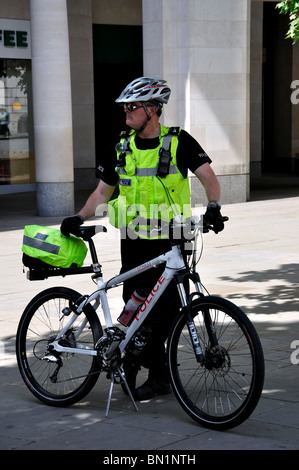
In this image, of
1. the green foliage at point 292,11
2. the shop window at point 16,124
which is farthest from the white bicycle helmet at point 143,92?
the shop window at point 16,124

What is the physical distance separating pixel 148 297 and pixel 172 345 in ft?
1.25

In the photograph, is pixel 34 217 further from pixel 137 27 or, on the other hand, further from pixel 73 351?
pixel 73 351

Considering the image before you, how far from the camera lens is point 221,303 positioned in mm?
4844

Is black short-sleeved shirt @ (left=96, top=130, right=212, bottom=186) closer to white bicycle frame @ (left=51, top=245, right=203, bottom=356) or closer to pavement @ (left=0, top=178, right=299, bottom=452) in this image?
white bicycle frame @ (left=51, top=245, right=203, bottom=356)

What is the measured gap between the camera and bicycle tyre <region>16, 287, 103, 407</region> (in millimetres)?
5492

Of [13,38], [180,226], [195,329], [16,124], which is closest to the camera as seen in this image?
[195,329]

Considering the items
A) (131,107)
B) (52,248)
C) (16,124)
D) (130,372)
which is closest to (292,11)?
(131,107)

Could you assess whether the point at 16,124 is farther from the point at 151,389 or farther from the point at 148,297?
the point at 148,297

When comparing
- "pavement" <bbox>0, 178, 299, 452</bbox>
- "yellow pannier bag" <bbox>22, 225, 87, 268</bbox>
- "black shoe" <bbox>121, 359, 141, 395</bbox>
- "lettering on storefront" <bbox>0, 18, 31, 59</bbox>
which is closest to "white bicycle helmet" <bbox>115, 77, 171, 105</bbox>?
"yellow pannier bag" <bbox>22, 225, 87, 268</bbox>

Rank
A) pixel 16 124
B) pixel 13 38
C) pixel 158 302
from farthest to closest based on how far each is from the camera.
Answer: pixel 16 124 → pixel 13 38 → pixel 158 302

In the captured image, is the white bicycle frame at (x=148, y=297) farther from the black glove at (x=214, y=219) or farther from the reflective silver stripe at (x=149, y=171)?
the reflective silver stripe at (x=149, y=171)

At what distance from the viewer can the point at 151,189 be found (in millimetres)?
5457

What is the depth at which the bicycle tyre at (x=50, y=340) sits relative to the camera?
5.49 m

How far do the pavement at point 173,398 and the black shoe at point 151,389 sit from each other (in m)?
0.05
